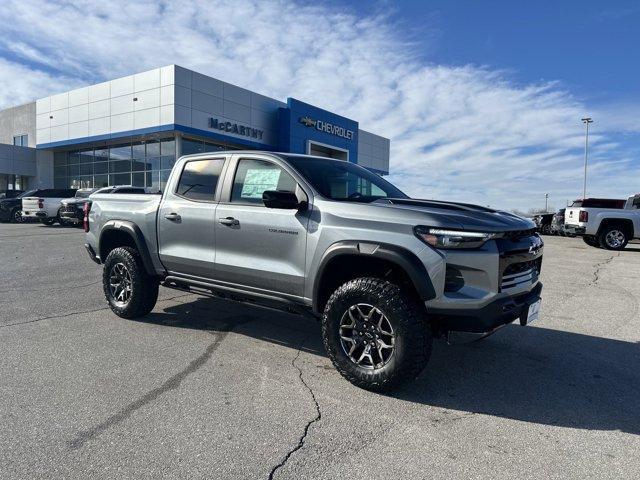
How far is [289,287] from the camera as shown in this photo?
425 cm

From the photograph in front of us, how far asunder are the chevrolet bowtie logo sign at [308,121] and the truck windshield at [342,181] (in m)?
26.7

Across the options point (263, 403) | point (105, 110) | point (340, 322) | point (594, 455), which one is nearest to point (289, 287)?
point (340, 322)

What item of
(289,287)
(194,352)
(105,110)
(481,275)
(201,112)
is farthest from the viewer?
(105,110)

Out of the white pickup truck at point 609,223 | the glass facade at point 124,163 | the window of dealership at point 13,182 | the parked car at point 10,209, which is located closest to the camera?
the white pickup truck at point 609,223

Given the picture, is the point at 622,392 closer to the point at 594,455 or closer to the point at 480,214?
the point at 594,455

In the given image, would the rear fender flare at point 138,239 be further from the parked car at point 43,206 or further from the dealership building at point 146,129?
the dealership building at point 146,129

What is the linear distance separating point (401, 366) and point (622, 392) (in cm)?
189

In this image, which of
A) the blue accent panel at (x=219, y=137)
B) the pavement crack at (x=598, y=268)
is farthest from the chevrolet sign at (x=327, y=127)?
the pavement crack at (x=598, y=268)

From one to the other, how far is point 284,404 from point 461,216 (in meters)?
1.91

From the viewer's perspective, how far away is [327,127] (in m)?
34.0

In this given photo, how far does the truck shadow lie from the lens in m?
3.52

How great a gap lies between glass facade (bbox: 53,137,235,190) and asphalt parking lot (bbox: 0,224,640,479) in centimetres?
2152

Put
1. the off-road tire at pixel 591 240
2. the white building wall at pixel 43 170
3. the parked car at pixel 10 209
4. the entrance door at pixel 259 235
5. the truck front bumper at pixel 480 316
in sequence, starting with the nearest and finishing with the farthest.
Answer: the truck front bumper at pixel 480 316, the entrance door at pixel 259 235, the off-road tire at pixel 591 240, the parked car at pixel 10 209, the white building wall at pixel 43 170

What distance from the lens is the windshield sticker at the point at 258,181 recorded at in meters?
4.58
